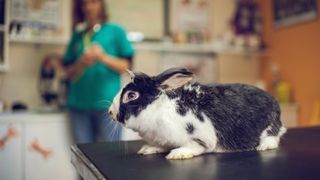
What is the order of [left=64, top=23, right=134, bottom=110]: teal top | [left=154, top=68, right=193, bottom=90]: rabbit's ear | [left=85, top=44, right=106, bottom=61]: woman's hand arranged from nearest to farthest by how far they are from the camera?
1. [left=154, top=68, right=193, bottom=90]: rabbit's ear
2. [left=85, top=44, right=106, bottom=61]: woman's hand
3. [left=64, top=23, right=134, bottom=110]: teal top

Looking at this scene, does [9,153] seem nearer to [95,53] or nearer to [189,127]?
[95,53]

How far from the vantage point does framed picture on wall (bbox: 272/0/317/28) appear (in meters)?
2.70

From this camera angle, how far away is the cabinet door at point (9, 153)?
2098 mm

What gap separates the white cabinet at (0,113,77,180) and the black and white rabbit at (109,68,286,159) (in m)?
1.35

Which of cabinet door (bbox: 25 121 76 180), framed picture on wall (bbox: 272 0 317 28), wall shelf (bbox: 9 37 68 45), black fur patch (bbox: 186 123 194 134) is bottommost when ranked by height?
cabinet door (bbox: 25 121 76 180)

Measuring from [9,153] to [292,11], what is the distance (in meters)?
2.19

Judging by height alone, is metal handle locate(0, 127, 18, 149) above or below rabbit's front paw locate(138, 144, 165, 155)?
below

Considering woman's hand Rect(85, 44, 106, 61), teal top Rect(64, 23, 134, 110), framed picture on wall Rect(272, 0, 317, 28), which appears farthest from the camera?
framed picture on wall Rect(272, 0, 317, 28)

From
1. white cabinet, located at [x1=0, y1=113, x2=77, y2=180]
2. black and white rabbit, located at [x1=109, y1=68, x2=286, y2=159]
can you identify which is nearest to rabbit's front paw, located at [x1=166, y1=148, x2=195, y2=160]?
black and white rabbit, located at [x1=109, y1=68, x2=286, y2=159]

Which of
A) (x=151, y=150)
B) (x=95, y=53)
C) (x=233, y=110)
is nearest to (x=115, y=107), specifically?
(x=151, y=150)

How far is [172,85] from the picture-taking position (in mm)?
898

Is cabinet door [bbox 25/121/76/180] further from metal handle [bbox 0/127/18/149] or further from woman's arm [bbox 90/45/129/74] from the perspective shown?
woman's arm [bbox 90/45/129/74]

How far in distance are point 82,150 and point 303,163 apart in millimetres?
553

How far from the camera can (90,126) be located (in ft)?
6.32
